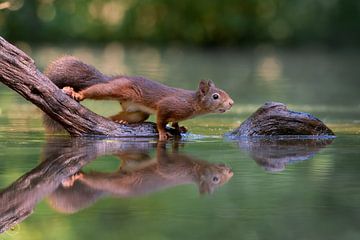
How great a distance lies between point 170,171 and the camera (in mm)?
6023

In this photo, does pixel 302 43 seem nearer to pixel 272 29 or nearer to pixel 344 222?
pixel 272 29

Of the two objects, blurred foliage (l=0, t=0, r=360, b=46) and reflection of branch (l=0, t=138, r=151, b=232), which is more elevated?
blurred foliage (l=0, t=0, r=360, b=46)

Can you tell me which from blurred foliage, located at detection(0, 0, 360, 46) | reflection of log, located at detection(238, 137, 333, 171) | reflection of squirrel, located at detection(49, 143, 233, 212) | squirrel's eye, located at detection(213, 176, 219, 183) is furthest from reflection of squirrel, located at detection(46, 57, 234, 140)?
blurred foliage, located at detection(0, 0, 360, 46)

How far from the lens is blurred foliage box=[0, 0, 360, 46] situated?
1144 inches

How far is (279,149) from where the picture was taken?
723cm

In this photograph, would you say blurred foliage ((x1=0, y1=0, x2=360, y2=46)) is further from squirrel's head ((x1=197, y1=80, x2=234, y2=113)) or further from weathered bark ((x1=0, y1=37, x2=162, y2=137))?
weathered bark ((x1=0, y1=37, x2=162, y2=137))

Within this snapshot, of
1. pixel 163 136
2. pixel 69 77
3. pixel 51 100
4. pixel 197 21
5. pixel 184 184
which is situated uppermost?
pixel 197 21

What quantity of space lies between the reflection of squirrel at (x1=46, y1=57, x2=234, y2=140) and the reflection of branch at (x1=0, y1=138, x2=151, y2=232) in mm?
575

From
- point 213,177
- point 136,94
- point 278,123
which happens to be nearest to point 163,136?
point 136,94

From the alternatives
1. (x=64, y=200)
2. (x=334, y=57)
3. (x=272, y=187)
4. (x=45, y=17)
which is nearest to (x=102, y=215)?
(x=64, y=200)

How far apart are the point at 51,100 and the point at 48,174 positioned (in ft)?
6.04

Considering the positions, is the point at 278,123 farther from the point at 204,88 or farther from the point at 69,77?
the point at 69,77

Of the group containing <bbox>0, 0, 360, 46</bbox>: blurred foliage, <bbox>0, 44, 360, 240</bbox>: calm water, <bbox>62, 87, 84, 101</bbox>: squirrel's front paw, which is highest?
<bbox>0, 0, 360, 46</bbox>: blurred foliage

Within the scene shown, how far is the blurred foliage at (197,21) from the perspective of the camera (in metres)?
29.1
